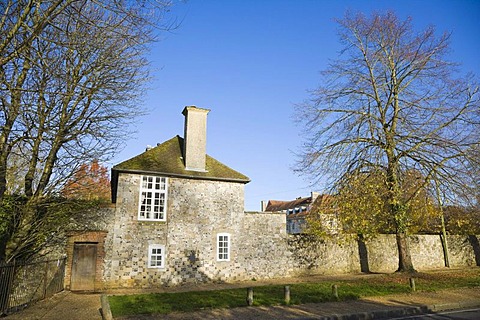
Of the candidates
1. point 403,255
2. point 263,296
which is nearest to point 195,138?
point 263,296

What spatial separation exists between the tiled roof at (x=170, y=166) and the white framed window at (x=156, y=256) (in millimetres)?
4033

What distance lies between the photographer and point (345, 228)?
20641mm

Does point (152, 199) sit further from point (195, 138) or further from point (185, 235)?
point (195, 138)

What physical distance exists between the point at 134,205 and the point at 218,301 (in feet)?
27.4

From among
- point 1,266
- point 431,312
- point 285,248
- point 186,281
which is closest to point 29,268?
point 1,266

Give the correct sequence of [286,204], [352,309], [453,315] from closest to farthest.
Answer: [453,315] → [352,309] → [286,204]

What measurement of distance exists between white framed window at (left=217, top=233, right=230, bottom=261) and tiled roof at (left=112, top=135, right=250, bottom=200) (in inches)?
133

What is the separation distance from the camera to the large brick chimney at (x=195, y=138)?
20281 mm

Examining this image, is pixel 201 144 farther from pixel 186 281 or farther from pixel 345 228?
pixel 345 228

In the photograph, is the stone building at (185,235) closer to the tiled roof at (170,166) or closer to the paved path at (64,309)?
the tiled roof at (170,166)

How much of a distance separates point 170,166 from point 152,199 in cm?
222

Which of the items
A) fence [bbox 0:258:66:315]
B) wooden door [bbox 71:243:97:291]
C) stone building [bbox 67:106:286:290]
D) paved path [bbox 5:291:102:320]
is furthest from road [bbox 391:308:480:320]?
wooden door [bbox 71:243:97:291]

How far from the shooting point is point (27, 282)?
42.9ft

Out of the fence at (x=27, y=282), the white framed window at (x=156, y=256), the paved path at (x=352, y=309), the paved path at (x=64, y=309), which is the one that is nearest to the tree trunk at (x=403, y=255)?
the paved path at (x=352, y=309)
